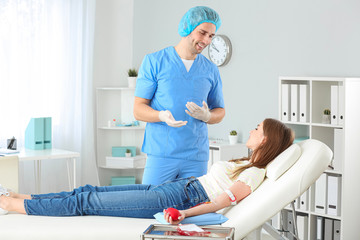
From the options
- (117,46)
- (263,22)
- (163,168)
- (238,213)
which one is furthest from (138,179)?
(238,213)

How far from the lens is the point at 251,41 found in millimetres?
3910

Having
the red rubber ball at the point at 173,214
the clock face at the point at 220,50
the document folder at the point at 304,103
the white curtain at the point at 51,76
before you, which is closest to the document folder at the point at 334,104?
the document folder at the point at 304,103

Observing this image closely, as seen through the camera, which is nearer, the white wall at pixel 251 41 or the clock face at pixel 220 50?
the white wall at pixel 251 41

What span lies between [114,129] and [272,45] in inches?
73.0

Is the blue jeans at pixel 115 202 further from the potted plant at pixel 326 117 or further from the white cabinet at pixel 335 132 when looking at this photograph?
the potted plant at pixel 326 117

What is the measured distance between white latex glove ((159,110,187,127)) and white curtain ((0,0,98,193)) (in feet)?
7.59

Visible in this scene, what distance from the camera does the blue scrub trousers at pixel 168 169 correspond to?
94.9 inches

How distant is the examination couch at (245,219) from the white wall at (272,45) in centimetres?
143

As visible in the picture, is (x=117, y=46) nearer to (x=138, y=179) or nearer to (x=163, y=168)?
(x=138, y=179)

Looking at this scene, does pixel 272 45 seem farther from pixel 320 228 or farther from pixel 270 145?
pixel 270 145

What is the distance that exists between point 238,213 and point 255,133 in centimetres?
44

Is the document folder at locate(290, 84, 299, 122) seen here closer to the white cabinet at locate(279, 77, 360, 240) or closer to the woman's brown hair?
the white cabinet at locate(279, 77, 360, 240)

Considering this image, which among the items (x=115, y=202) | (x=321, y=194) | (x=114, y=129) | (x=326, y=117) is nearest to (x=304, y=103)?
(x=326, y=117)

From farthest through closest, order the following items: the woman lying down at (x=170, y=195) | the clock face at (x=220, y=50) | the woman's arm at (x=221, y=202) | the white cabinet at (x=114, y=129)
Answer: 1. the white cabinet at (x=114, y=129)
2. the clock face at (x=220, y=50)
3. the woman lying down at (x=170, y=195)
4. the woman's arm at (x=221, y=202)
